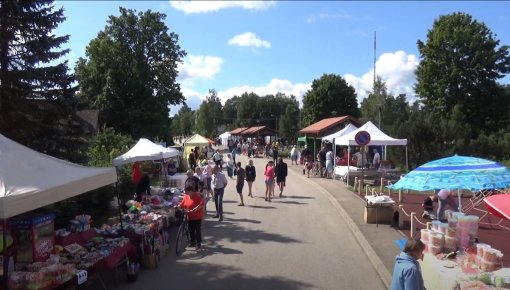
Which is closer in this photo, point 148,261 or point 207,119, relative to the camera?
point 148,261

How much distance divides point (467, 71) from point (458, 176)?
39.1m

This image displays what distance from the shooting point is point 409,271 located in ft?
18.5

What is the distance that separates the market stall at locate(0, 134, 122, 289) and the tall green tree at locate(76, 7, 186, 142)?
36.1 metres

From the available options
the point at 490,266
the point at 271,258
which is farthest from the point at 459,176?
the point at 271,258

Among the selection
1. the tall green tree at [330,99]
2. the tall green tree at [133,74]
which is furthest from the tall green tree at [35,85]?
the tall green tree at [330,99]

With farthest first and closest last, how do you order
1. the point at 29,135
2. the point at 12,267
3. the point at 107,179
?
1. the point at 29,135
2. the point at 107,179
3. the point at 12,267

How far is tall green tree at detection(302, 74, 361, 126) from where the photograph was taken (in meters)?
67.4

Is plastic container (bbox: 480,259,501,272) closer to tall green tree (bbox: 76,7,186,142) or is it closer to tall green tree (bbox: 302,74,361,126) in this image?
tall green tree (bbox: 76,7,186,142)

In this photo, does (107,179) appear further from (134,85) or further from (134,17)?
(134,17)

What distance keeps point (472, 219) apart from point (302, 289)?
3.35 meters

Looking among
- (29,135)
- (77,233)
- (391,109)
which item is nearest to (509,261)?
(77,233)

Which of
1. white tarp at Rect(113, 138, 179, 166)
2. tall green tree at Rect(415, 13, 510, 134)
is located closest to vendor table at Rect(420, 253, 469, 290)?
white tarp at Rect(113, 138, 179, 166)

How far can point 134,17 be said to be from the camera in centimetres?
4625

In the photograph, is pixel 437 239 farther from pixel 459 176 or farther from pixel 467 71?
pixel 467 71
